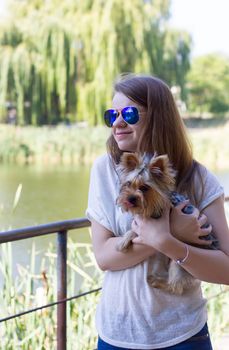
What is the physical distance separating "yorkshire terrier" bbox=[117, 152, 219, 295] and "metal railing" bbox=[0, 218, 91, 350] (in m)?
0.42

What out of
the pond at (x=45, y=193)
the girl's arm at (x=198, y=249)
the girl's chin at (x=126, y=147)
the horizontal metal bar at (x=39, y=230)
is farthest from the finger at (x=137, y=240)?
the pond at (x=45, y=193)

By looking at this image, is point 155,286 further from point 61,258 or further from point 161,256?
point 61,258

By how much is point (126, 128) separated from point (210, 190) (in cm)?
25

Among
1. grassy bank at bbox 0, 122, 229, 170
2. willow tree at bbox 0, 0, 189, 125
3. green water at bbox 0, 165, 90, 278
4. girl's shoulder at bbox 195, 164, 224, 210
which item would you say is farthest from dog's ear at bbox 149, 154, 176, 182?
willow tree at bbox 0, 0, 189, 125

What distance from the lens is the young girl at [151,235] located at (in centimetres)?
119

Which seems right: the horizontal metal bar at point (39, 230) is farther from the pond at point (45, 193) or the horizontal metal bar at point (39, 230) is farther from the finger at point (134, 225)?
the pond at point (45, 193)

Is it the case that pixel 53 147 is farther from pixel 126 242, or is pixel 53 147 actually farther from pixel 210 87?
pixel 210 87

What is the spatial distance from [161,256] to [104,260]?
134mm

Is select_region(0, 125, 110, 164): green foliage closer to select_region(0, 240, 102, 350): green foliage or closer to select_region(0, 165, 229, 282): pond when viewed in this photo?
select_region(0, 165, 229, 282): pond

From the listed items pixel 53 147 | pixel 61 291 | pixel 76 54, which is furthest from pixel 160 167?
pixel 76 54

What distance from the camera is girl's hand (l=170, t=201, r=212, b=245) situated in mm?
1189

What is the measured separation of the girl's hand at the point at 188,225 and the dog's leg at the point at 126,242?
9 cm

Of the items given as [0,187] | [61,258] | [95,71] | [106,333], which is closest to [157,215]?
[106,333]

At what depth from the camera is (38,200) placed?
9523mm
